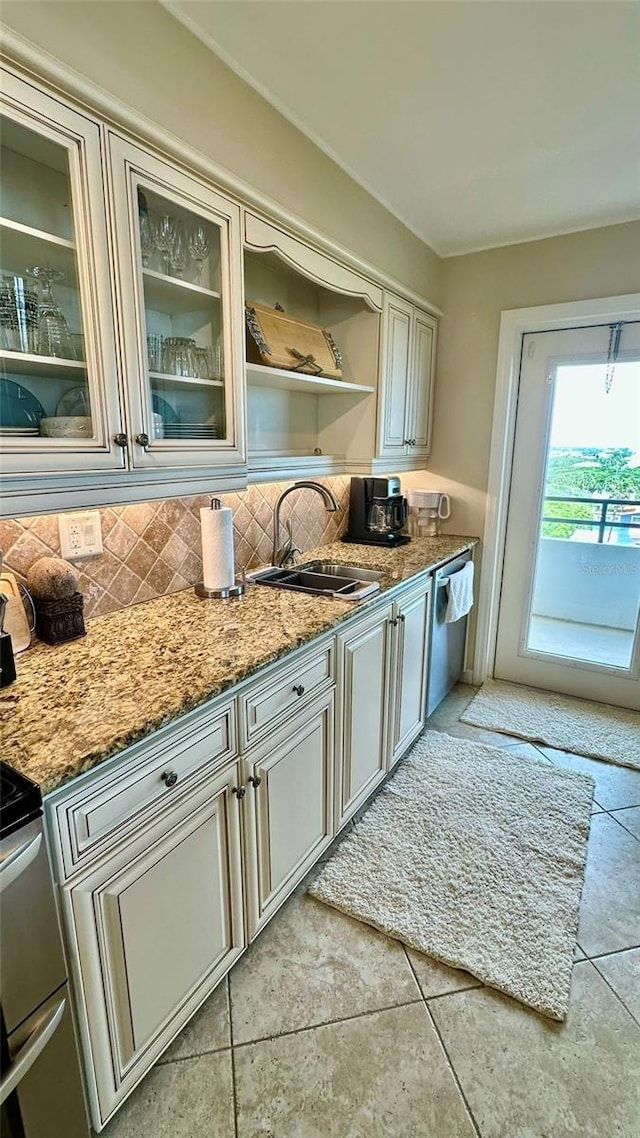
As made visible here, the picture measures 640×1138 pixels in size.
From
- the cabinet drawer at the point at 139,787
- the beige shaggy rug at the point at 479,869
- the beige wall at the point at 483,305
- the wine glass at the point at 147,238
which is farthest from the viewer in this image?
the beige wall at the point at 483,305

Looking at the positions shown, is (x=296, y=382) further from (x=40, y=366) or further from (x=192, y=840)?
(x=192, y=840)

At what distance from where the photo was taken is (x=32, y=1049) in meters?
0.89

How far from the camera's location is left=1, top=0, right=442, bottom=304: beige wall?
44.9 inches

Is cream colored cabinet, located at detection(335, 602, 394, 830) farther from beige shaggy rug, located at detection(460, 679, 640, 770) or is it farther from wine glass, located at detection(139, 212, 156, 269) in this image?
wine glass, located at detection(139, 212, 156, 269)

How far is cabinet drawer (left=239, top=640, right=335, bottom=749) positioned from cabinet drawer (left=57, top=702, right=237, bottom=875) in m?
0.07

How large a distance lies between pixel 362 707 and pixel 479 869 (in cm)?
72

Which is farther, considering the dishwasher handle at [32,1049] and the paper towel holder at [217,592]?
the paper towel holder at [217,592]

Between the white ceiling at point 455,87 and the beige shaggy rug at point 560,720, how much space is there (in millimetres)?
2651

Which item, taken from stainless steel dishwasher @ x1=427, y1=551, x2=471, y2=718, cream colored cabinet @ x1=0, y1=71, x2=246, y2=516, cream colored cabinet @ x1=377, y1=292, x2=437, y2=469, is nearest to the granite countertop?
cream colored cabinet @ x1=0, y1=71, x2=246, y2=516

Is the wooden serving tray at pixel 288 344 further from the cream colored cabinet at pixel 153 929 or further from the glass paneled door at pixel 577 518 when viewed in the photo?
the cream colored cabinet at pixel 153 929

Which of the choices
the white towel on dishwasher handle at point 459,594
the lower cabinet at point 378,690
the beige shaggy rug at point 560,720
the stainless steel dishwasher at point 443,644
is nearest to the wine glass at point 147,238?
the lower cabinet at point 378,690

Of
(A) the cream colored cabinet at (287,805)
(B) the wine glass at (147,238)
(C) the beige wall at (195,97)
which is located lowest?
(A) the cream colored cabinet at (287,805)

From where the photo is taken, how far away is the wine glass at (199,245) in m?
1.53

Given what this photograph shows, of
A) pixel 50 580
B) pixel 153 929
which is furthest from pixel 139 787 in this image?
pixel 50 580
